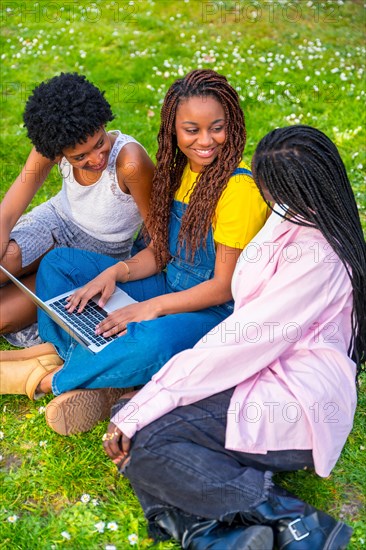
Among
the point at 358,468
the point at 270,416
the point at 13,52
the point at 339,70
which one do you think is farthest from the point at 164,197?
the point at 13,52

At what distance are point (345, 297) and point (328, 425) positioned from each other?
0.53 metres

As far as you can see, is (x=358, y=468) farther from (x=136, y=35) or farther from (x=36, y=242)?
(x=136, y=35)

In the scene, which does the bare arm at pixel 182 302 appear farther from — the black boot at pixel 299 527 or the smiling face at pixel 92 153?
the black boot at pixel 299 527

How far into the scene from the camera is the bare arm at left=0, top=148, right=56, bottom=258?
384 centimetres

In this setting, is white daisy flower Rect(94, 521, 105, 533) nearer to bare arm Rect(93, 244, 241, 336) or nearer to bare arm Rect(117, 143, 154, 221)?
bare arm Rect(93, 244, 241, 336)

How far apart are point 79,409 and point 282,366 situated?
98 centimetres

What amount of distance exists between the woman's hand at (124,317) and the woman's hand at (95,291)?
158 mm

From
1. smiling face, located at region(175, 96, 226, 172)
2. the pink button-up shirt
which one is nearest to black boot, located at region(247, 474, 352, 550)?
the pink button-up shirt

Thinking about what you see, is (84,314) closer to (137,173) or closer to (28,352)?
(28,352)

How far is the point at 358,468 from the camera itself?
3279mm

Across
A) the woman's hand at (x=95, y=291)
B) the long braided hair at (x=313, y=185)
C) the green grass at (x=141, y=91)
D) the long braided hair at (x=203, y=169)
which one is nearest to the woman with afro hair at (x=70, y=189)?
the long braided hair at (x=203, y=169)

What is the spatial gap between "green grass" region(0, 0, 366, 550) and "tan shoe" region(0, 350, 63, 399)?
0.13 metres

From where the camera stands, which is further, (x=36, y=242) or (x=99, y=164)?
(x=36, y=242)

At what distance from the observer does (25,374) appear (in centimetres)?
351
